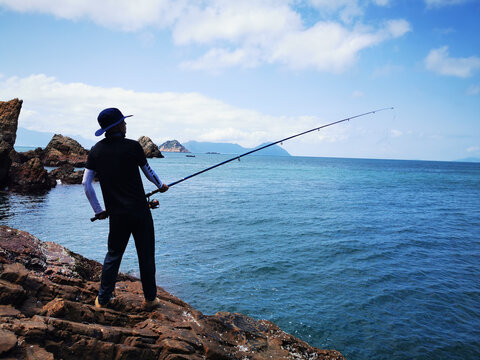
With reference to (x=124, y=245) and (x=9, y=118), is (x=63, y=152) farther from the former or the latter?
(x=124, y=245)

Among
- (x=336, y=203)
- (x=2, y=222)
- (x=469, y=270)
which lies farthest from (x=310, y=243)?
(x=2, y=222)

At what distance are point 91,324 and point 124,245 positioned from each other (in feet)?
3.24

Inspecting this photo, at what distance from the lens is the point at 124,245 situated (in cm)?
407

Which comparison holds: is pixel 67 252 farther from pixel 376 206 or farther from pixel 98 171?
pixel 376 206

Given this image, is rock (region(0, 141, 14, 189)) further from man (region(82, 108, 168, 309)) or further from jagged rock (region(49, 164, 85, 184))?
man (region(82, 108, 168, 309))

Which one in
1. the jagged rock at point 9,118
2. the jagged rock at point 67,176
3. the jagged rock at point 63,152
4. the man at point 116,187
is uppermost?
the jagged rock at point 9,118

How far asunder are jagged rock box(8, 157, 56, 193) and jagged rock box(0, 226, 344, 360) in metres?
24.4

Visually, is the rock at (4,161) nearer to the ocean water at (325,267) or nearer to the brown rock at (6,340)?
the ocean water at (325,267)

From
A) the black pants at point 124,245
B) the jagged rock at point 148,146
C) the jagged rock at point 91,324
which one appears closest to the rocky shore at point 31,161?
the jagged rock at point 91,324

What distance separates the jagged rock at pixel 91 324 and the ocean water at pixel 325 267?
238cm

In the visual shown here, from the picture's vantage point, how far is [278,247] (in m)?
12.9

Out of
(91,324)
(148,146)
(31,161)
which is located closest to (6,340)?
(91,324)

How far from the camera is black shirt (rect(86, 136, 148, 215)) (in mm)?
3754

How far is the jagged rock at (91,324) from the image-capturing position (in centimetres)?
312
